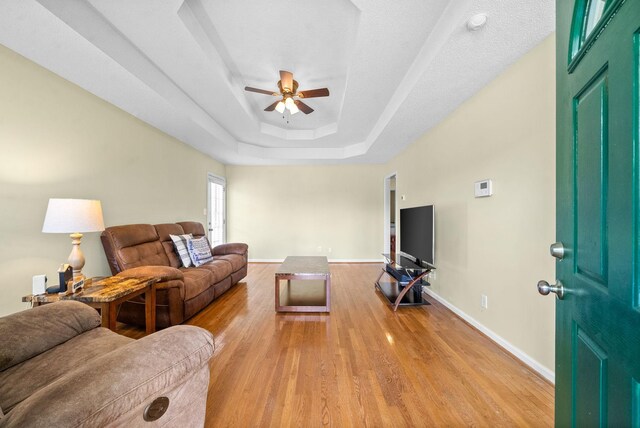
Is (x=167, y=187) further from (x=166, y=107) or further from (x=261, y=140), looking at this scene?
(x=261, y=140)

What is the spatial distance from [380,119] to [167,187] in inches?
134

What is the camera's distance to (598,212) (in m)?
0.66

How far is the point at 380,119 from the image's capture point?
3.68 meters

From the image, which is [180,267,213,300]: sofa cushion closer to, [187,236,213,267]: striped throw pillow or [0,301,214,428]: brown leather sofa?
[187,236,213,267]: striped throw pillow

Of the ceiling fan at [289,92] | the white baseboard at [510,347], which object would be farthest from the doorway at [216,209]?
the white baseboard at [510,347]

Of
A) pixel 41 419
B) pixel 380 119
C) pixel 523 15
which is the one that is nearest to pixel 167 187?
pixel 380 119

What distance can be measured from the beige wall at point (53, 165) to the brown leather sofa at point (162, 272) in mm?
256

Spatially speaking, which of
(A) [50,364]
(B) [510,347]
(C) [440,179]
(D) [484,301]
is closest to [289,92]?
(C) [440,179]

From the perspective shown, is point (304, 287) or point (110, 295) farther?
point (304, 287)

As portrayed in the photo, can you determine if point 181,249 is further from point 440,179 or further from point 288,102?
point 440,179

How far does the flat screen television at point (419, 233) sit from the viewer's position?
9.62 feet

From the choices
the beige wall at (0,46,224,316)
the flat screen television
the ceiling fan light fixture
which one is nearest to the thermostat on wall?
the flat screen television

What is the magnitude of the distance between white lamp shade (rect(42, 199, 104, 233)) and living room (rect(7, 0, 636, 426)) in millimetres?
454

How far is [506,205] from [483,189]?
0.95 feet
